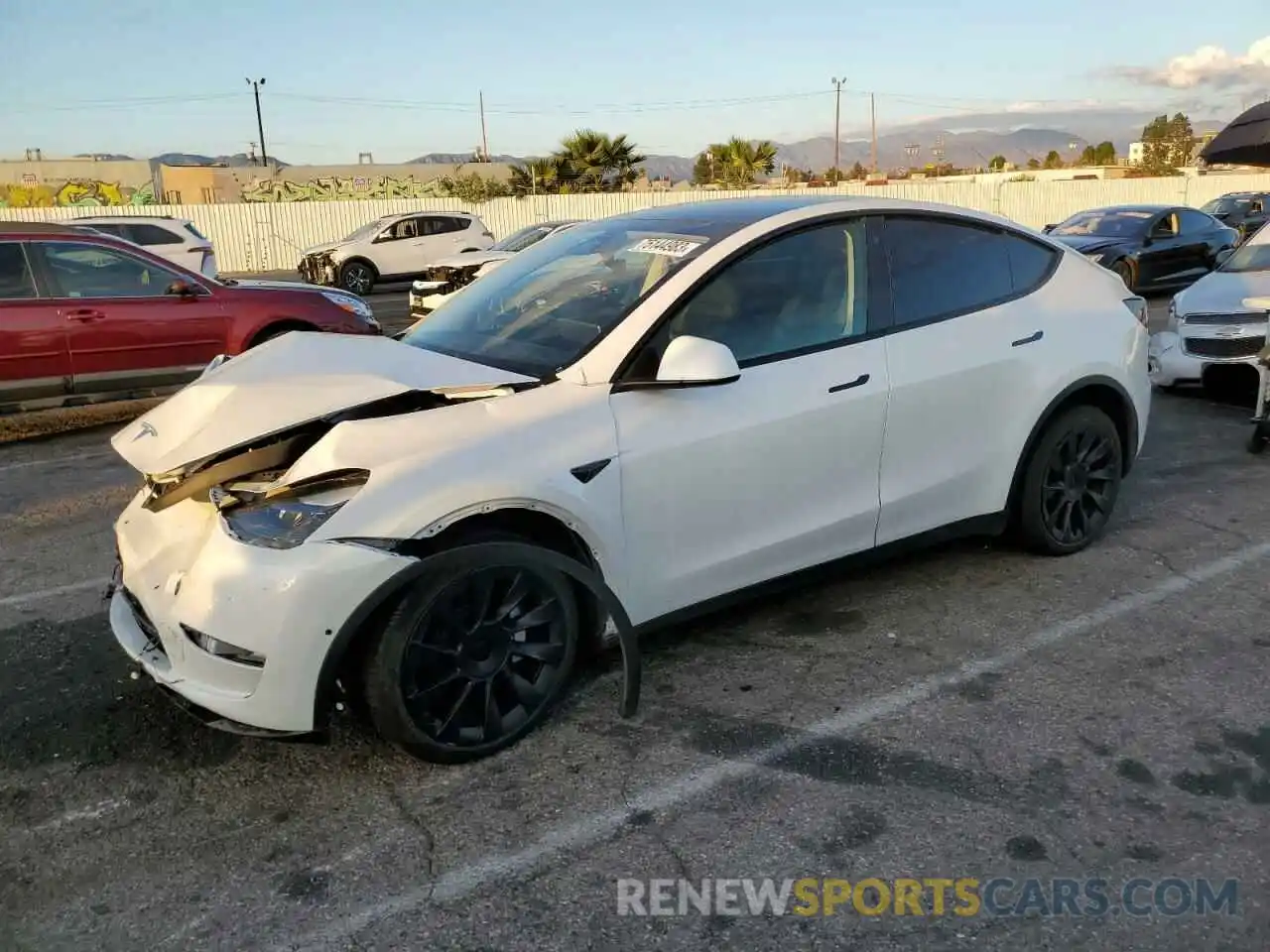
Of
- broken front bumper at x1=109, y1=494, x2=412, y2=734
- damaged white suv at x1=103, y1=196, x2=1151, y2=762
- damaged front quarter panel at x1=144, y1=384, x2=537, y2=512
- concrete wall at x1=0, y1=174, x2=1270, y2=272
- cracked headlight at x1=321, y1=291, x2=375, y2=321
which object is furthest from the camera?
concrete wall at x1=0, y1=174, x2=1270, y2=272

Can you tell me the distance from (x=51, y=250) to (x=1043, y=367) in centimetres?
728

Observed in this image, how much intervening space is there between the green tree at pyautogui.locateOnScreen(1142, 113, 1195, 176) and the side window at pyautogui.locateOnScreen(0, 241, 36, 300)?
7667cm

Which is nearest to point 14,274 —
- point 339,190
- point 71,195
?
point 71,195

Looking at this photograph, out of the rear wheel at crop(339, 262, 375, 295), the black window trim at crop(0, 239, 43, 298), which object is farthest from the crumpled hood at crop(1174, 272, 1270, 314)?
the rear wheel at crop(339, 262, 375, 295)

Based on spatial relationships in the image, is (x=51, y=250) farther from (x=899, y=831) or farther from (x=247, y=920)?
(x=899, y=831)

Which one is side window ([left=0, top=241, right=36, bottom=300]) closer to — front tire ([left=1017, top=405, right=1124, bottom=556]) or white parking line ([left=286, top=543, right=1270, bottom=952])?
white parking line ([left=286, top=543, right=1270, bottom=952])

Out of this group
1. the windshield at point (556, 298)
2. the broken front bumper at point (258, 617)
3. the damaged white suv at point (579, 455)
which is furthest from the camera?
the windshield at point (556, 298)

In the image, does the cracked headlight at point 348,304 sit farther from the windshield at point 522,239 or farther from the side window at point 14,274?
the windshield at point 522,239

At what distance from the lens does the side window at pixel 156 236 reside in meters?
Answer: 16.8

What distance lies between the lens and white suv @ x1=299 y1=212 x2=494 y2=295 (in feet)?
71.4

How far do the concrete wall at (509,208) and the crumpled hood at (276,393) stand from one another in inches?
965

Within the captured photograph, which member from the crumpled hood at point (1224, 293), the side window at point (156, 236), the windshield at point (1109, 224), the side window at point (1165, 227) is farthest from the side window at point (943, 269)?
the side window at point (156, 236)

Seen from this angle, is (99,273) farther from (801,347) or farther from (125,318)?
(801,347)

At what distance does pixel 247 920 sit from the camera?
2.50 meters
